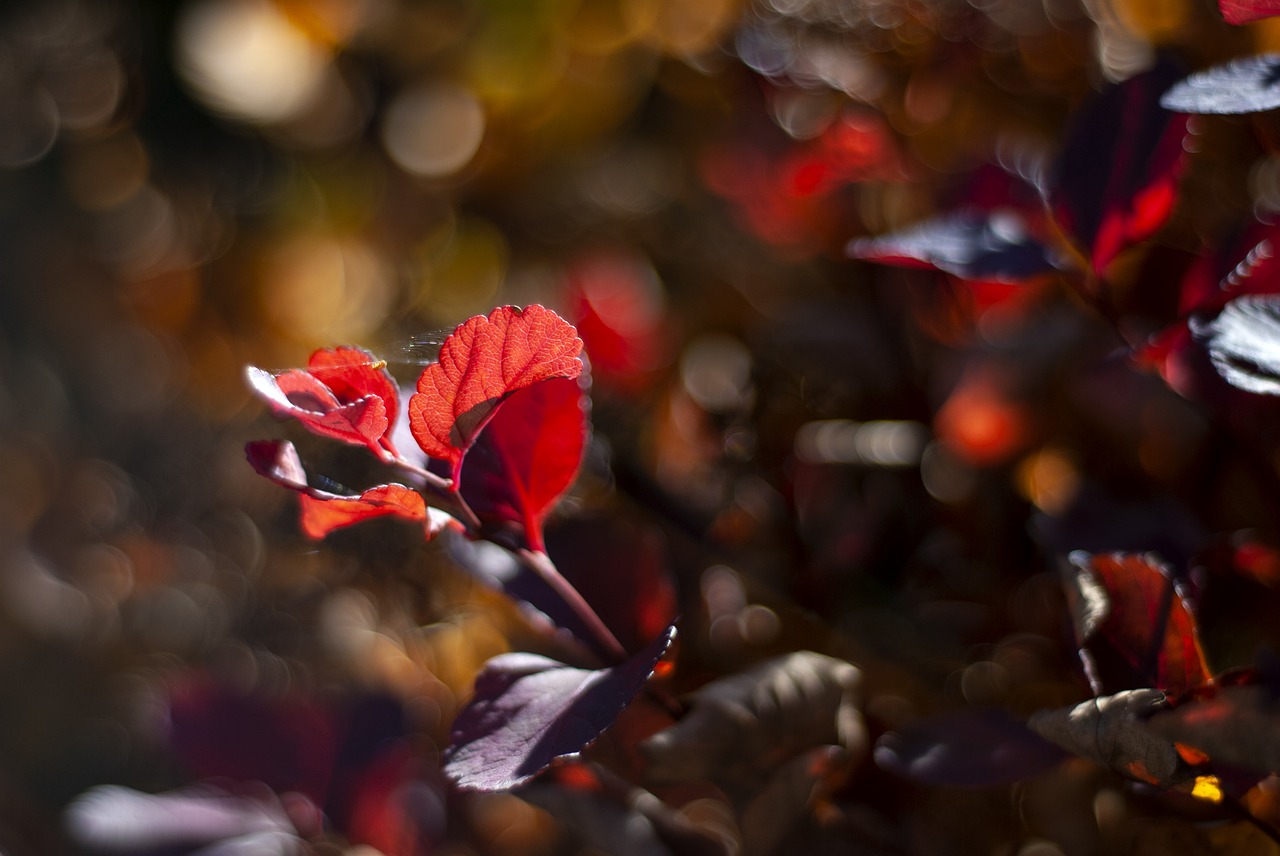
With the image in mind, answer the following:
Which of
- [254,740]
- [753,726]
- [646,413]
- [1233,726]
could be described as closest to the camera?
[1233,726]

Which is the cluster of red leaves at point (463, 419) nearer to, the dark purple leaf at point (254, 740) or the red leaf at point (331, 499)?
the red leaf at point (331, 499)

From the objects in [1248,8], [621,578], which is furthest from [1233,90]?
[621,578]

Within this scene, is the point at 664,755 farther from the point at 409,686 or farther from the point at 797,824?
the point at 409,686

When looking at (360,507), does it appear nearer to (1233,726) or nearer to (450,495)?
(450,495)

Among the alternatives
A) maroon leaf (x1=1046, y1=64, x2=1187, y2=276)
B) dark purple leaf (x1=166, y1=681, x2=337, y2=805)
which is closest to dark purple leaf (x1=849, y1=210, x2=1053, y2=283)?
maroon leaf (x1=1046, y1=64, x2=1187, y2=276)

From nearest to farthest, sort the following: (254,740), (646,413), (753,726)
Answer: (753,726) < (254,740) < (646,413)

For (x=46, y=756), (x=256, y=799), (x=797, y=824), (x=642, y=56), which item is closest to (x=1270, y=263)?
(x=797, y=824)

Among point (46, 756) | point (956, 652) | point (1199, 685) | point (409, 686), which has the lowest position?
point (46, 756)
